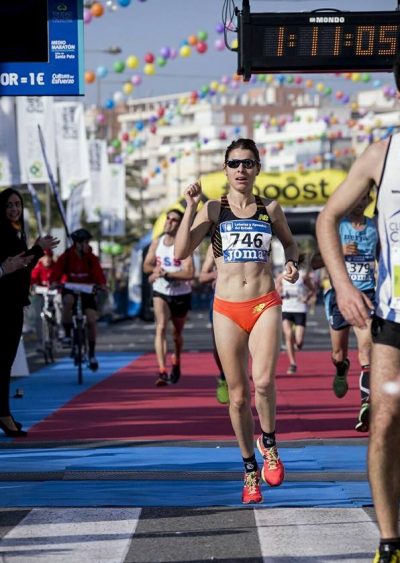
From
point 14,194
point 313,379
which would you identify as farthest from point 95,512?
point 313,379

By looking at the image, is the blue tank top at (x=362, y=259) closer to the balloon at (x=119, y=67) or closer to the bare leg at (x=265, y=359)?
the bare leg at (x=265, y=359)

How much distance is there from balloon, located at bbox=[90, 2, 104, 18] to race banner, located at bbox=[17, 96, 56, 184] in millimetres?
6908

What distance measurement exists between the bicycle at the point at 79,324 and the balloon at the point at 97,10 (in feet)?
16.4

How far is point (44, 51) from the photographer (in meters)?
14.5

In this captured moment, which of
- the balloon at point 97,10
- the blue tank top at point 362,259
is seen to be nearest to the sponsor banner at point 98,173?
the balloon at point 97,10

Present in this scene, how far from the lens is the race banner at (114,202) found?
55.4m

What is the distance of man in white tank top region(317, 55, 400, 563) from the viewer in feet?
18.9

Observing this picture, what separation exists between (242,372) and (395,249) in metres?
2.97

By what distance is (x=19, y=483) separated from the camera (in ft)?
30.6

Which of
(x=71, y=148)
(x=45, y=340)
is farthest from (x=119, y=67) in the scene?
(x=45, y=340)

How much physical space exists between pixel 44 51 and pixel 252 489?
702cm

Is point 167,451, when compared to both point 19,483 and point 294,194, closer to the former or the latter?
point 19,483

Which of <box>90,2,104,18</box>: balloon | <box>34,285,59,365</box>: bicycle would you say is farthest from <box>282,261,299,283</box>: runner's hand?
<box>34,285,59,365</box>: bicycle

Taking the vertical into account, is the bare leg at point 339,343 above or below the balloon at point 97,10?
below
